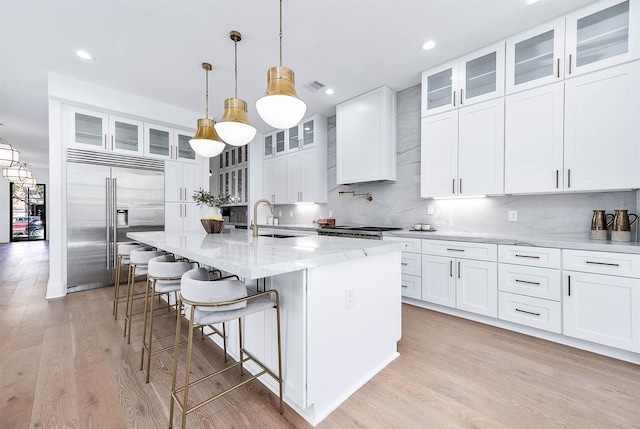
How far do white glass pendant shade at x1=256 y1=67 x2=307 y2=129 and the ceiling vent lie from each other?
6.48 feet

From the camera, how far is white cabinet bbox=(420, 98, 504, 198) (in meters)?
2.82

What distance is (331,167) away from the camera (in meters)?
4.94

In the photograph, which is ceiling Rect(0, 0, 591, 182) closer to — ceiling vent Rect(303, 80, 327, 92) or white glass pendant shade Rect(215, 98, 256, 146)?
ceiling vent Rect(303, 80, 327, 92)

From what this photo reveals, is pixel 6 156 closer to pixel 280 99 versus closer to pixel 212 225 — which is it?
pixel 212 225

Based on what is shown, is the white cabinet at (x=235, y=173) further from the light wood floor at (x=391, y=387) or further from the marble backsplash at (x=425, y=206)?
the light wood floor at (x=391, y=387)

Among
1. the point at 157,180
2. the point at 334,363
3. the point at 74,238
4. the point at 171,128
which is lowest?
the point at 334,363

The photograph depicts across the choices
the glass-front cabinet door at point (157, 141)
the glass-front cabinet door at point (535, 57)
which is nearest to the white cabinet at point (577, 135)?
the glass-front cabinet door at point (535, 57)

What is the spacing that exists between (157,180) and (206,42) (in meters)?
2.59

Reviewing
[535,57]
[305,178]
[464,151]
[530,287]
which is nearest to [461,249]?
[530,287]

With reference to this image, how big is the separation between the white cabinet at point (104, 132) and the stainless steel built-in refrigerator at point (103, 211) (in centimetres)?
18

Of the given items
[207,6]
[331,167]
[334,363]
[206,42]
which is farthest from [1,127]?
[334,363]

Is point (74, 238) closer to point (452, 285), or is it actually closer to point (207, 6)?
point (207, 6)

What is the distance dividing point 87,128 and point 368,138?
4060 mm

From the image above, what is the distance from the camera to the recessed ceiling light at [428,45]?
9.29ft
